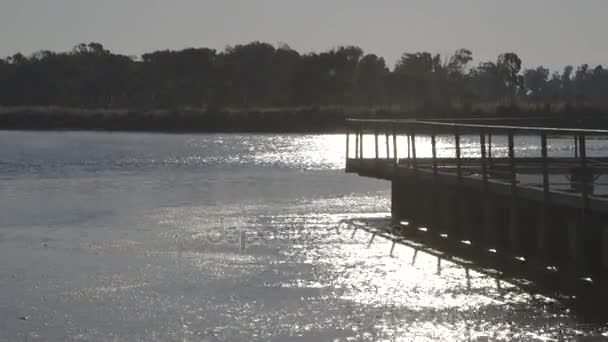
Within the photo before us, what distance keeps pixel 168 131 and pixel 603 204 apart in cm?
10166

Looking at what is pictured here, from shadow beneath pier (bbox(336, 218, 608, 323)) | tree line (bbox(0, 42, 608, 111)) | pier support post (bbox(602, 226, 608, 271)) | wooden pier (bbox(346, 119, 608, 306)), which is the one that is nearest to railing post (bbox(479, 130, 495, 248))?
wooden pier (bbox(346, 119, 608, 306))

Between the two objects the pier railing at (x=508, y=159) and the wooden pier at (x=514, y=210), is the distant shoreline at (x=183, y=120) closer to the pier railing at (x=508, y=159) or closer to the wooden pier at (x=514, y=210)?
the pier railing at (x=508, y=159)

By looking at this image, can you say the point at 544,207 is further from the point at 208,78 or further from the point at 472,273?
the point at 208,78

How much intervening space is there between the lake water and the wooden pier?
2.80 ft

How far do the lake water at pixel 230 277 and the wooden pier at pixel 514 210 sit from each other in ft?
2.80

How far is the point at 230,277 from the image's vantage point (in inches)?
876

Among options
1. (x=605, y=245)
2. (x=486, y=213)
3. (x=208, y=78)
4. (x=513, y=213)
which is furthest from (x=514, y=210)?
(x=208, y=78)

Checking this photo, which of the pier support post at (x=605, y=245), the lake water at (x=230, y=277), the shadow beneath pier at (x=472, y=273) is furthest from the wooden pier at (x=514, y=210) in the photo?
the lake water at (x=230, y=277)

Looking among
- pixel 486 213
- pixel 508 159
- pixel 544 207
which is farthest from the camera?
pixel 508 159

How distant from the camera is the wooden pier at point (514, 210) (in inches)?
768

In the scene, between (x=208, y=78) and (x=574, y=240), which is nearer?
(x=574, y=240)

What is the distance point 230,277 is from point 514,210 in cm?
497

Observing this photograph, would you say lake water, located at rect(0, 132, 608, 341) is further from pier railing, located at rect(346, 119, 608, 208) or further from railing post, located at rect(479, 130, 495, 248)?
pier railing, located at rect(346, 119, 608, 208)

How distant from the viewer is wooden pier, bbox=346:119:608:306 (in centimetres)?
1952
